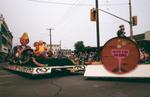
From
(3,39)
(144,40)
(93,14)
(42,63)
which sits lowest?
(42,63)

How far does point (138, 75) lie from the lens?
11.4 m

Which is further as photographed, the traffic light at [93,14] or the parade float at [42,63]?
the traffic light at [93,14]

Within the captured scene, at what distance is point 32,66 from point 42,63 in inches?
21.5

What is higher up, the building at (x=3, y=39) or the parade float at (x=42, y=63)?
the building at (x=3, y=39)

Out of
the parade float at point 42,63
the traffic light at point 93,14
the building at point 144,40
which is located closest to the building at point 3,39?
the building at point 144,40

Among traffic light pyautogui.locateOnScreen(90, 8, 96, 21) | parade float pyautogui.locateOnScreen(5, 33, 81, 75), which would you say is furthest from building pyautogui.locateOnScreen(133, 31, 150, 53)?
parade float pyautogui.locateOnScreen(5, 33, 81, 75)

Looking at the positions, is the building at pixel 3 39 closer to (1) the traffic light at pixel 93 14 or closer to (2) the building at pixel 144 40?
(2) the building at pixel 144 40

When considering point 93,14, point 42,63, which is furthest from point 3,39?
point 42,63

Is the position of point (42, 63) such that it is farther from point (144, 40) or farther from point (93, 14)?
point (144, 40)

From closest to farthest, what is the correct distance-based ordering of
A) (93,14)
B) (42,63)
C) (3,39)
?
(42,63), (93,14), (3,39)

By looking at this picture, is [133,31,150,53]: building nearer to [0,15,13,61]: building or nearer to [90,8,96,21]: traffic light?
[90,8,96,21]: traffic light

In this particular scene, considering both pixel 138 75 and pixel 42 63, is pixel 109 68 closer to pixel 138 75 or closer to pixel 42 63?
pixel 138 75

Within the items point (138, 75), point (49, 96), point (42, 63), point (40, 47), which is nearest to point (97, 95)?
point (49, 96)

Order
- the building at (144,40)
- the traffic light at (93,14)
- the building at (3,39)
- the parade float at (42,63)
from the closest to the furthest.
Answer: the parade float at (42,63)
the traffic light at (93,14)
the building at (144,40)
the building at (3,39)
